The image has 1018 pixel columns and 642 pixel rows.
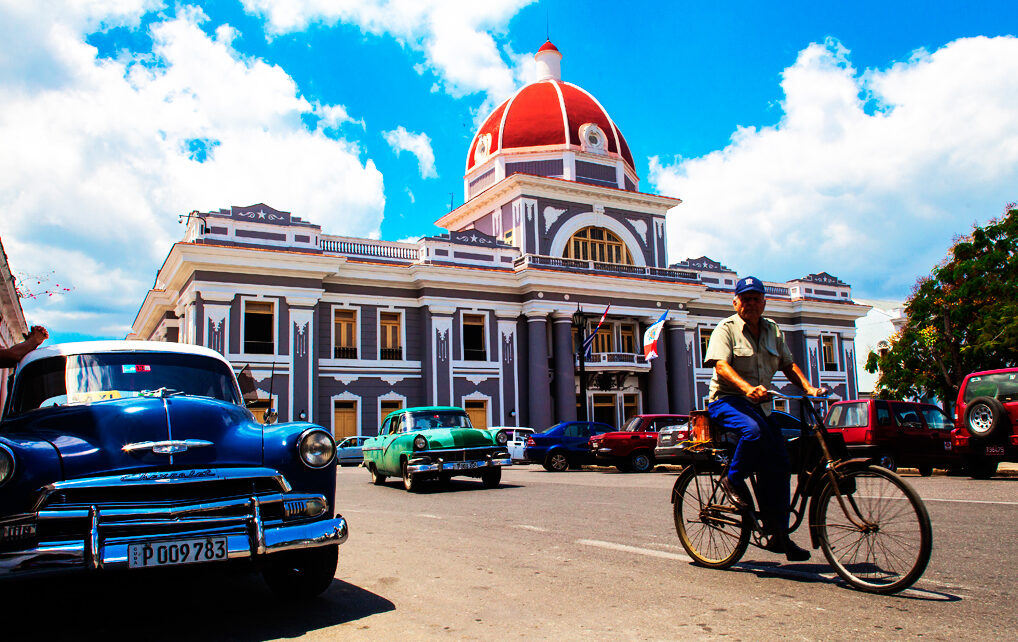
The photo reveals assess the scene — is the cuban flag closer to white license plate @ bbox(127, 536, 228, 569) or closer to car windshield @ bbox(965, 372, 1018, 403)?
car windshield @ bbox(965, 372, 1018, 403)

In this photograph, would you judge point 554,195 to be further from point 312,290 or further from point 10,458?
point 10,458

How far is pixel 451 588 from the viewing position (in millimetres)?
5137

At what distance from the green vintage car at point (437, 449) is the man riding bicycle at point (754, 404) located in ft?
30.4

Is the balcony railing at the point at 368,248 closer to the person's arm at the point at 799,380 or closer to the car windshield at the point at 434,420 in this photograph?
the car windshield at the point at 434,420

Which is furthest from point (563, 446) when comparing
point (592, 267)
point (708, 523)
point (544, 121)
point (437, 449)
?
point (544, 121)

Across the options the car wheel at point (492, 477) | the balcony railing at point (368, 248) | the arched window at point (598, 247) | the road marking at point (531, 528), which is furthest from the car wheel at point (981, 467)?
the balcony railing at point (368, 248)

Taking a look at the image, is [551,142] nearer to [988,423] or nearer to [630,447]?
[630,447]

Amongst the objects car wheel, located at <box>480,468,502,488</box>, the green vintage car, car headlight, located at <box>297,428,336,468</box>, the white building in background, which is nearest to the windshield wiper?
car headlight, located at <box>297,428,336,468</box>

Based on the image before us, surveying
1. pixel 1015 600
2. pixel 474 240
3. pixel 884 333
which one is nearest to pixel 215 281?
pixel 474 240

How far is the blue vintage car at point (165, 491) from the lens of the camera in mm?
3750

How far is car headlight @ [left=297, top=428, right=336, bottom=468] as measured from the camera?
475 cm

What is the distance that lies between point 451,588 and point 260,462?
1.57m

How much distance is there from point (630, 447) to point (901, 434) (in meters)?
7.23

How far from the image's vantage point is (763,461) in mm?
4957
